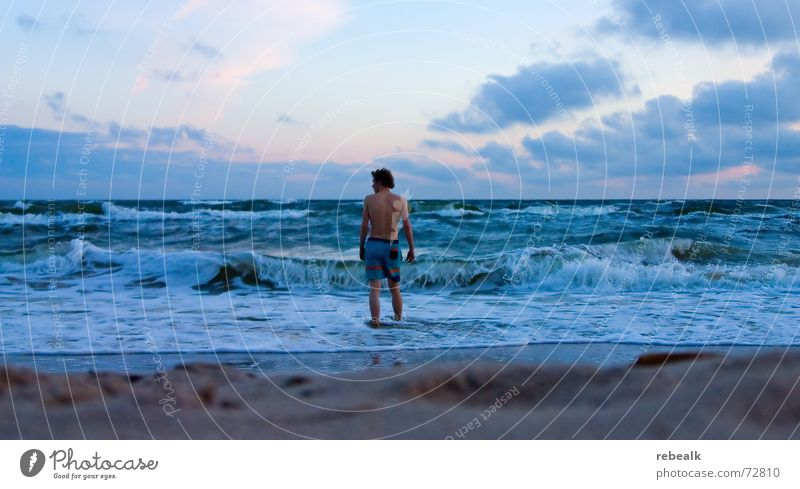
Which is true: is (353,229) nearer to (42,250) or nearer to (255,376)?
(42,250)

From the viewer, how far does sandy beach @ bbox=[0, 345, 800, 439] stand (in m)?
6.01

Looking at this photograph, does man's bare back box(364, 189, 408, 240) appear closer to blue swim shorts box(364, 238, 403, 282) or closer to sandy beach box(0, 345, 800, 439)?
blue swim shorts box(364, 238, 403, 282)

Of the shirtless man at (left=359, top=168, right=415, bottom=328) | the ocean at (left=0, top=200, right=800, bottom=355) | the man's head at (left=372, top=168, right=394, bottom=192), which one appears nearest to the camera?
the ocean at (left=0, top=200, right=800, bottom=355)

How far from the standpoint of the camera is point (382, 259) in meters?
10.8

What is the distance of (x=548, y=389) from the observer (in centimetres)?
711

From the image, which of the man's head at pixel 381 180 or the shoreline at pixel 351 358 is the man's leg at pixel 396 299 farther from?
the shoreline at pixel 351 358

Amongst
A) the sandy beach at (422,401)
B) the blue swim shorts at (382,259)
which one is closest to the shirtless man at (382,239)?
the blue swim shorts at (382,259)

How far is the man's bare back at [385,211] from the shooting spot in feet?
35.1

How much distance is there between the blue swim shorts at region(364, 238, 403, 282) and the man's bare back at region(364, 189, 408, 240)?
0.11 m

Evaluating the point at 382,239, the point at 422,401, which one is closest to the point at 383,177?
the point at 382,239

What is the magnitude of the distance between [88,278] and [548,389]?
42.8 ft

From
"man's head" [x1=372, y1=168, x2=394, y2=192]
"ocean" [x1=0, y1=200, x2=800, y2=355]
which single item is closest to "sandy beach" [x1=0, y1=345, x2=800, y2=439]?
"ocean" [x1=0, y1=200, x2=800, y2=355]

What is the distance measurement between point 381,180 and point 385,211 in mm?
533

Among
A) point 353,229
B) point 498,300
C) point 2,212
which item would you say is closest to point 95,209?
point 2,212
